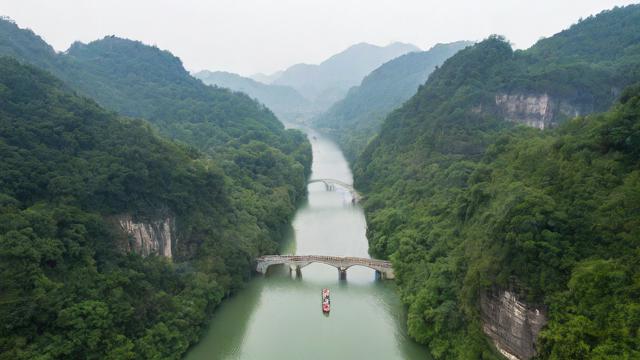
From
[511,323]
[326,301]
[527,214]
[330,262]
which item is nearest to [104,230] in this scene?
[326,301]

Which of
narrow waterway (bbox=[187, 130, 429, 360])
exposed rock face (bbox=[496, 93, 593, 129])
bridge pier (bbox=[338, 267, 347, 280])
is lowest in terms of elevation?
narrow waterway (bbox=[187, 130, 429, 360])

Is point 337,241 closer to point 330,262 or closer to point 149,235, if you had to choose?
point 330,262

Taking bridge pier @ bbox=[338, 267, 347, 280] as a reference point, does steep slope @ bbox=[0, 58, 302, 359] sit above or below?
above

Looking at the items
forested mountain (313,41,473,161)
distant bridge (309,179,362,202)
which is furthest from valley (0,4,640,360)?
forested mountain (313,41,473,161)

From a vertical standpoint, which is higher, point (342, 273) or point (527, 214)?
point (527, 214)

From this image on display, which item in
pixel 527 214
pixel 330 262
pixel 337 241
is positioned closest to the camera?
pixel 527 214

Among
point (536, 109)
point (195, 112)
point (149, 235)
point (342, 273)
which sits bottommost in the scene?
point (342, 273)

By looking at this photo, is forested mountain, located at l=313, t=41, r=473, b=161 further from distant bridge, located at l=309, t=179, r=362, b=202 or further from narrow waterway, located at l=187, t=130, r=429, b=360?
narrow waterway, located at l=187, t=130, r=429, b=360
